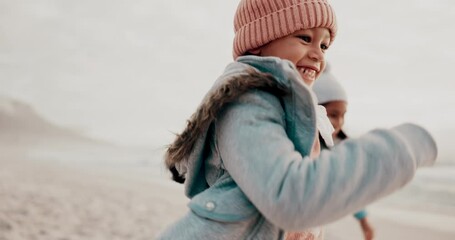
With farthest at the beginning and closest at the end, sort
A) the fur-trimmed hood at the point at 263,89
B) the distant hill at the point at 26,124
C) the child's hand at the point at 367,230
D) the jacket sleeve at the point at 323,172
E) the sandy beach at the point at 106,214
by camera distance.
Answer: the distant hill at the point at 26,124
the sandy beach at the point at 106,214
the child's hand at the point at 367,230
the fur-trimmed hood at the point at 263,89
the jacket sleeve at the point at 323,172

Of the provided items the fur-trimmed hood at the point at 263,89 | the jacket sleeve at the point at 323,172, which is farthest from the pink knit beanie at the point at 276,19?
the jacket sleeve at the point at 323,172

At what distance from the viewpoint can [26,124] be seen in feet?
158

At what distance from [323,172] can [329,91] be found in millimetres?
2849

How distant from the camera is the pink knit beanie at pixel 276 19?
154cm

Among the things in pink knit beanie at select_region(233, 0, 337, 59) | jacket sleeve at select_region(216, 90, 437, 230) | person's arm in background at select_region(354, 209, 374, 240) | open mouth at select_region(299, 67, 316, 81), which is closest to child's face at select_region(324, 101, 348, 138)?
person's arm in background at select_region(354, 209, 374, 240)

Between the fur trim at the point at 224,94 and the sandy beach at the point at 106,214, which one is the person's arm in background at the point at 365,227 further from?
the fur trim at the point at 224,94

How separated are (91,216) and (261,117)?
5.54 meters

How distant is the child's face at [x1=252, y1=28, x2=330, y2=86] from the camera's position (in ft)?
4.96

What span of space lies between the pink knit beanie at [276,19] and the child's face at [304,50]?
23mm

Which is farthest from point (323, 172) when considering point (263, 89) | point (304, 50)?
point (304, 50)

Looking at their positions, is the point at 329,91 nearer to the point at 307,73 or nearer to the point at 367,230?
the point at 367,230

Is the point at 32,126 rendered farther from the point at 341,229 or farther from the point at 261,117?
the point at 261,117

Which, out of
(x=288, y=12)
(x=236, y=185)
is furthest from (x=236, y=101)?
(x=288, y=12)

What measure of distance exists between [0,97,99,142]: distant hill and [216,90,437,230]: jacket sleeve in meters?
38.9
